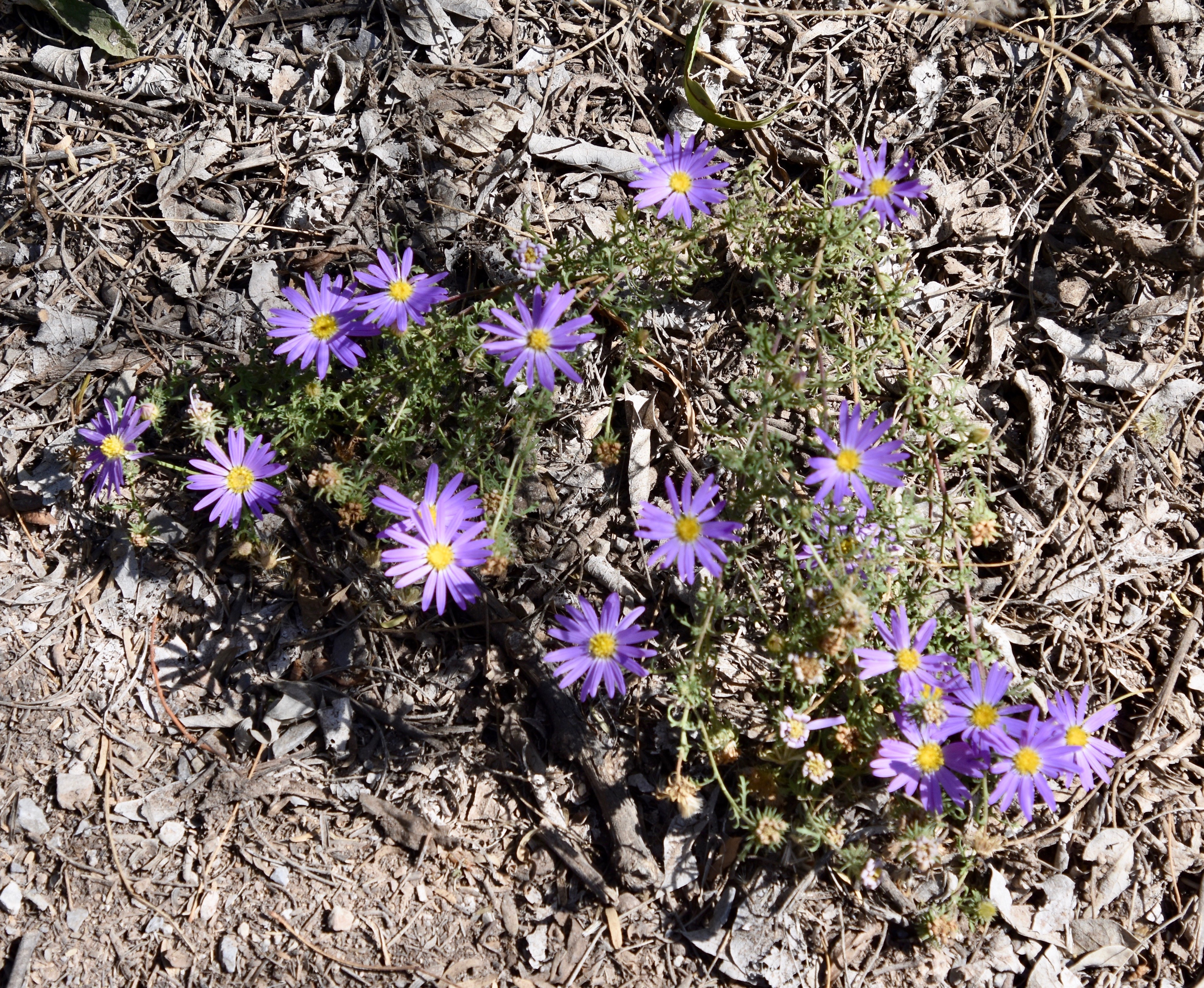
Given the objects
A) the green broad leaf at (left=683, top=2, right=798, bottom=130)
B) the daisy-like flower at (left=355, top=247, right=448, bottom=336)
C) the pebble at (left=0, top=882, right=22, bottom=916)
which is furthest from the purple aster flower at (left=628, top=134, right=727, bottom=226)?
the pebble at (left=0, top=882, right=22, bottom=916)

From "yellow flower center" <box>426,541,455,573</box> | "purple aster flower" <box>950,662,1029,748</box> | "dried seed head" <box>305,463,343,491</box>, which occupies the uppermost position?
"dried seed head" <box>305,463,343,491</box>

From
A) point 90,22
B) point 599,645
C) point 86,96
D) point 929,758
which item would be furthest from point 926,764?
point 90,22

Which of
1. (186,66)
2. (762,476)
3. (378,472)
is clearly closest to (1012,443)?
(762,476)

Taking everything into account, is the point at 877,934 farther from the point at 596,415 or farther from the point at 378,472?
the point at 378,472

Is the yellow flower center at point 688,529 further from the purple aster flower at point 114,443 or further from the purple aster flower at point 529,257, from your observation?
the purple aster flower at point 114,443

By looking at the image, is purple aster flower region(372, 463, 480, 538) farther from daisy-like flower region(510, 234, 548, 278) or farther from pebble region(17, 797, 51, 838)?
pebble region(17, 797, 51, 838)

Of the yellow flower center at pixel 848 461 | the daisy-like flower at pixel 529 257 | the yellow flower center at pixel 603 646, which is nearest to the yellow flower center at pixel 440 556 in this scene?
the yellow flower center at pixel 603 646
